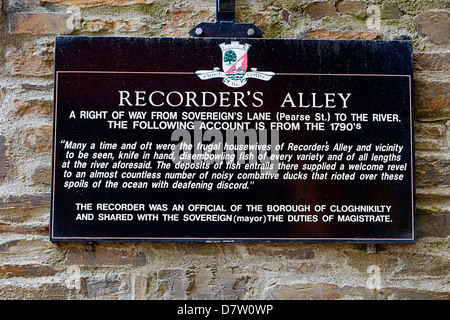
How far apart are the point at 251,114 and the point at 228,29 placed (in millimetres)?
389

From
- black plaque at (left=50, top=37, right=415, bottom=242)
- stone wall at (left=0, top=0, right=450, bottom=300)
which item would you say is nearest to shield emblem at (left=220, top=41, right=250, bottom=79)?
black plaque at (left=50, top=37, right=415, bottom=242)

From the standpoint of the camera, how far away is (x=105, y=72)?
1853 mm

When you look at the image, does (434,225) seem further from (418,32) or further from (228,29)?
(228,29)

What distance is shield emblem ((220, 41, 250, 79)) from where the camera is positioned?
6.11 feet

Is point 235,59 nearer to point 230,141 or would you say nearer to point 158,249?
point 230,141

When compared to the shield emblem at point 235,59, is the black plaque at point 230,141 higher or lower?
lower

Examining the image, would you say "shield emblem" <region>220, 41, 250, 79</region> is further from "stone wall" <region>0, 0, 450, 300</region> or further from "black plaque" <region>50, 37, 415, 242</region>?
"stone wall" <region>0, 0, 450, 300</region>

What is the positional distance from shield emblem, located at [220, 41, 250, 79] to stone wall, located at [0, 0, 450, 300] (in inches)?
15.8

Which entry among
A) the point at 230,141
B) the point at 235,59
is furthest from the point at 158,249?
the point at 235,59

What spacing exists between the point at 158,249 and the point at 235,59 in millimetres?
869

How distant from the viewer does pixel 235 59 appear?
73.6 inches

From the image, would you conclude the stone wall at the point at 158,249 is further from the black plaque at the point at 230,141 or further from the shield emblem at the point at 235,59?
the shield emblem at the point at 235,59

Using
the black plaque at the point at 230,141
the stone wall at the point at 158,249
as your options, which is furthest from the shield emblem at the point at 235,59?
the stone wall at the point at 158,249

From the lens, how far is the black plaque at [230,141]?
1812 millimetres
